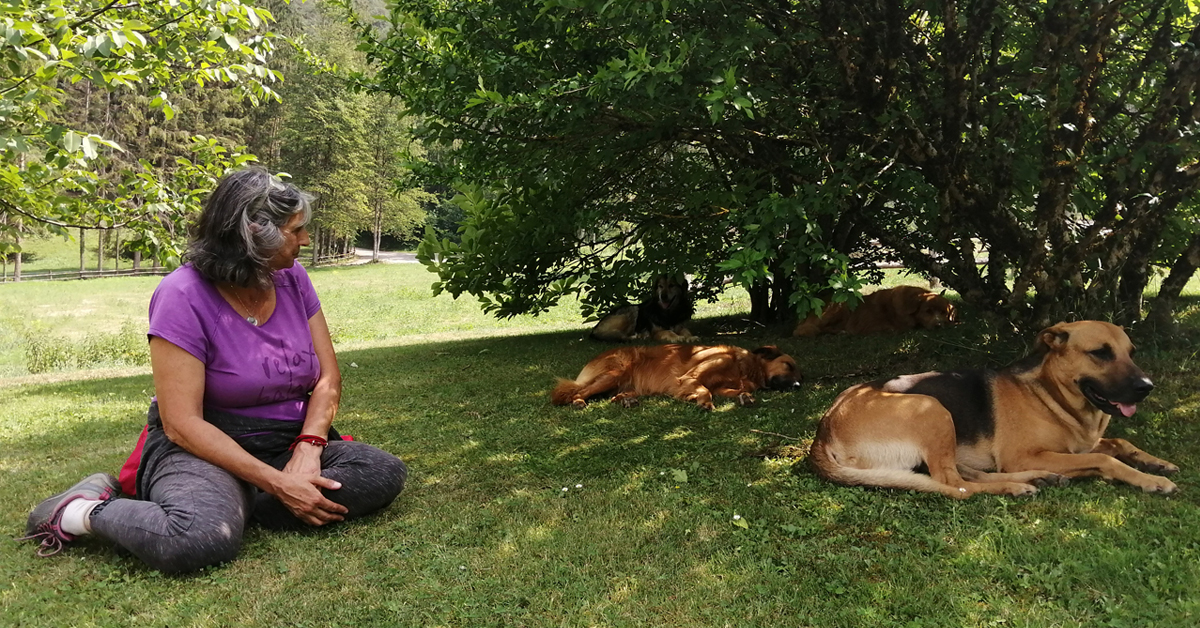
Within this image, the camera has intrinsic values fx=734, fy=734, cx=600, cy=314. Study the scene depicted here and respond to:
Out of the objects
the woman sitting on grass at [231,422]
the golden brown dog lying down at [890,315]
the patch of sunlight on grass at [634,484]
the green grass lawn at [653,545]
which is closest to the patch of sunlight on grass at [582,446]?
the green grass lawn at [653,545]

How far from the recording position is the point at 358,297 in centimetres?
2719

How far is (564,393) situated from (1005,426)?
356cm

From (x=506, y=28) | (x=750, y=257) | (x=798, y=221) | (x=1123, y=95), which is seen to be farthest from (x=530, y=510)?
(x=1123, y=95)

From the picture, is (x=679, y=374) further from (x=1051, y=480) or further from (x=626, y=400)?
(x=1051, y=480)

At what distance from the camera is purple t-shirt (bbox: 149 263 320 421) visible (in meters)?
3.42

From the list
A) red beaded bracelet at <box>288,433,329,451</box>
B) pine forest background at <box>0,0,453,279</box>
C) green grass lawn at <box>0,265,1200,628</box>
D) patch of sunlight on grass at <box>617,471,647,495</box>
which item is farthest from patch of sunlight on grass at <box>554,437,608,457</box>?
pine forest background at <box>0,0,453,279</box>

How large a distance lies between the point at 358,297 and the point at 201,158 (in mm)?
21755

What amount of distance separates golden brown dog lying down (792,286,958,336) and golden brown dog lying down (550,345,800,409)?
263 cm

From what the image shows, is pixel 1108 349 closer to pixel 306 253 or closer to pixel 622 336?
pixel 622 336

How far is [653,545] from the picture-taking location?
3.41m

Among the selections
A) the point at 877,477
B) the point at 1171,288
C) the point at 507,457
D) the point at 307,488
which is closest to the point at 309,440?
the point at 307,488

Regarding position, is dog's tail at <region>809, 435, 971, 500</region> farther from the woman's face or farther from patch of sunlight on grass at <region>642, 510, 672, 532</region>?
the woman's face

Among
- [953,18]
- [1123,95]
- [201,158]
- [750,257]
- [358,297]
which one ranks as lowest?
[358,297]

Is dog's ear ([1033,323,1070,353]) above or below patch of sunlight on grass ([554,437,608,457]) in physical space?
above
